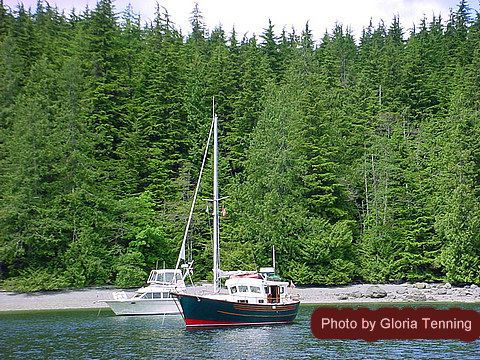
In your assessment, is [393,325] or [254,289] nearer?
[393,325]

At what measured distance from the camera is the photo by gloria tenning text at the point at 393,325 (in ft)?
81.3

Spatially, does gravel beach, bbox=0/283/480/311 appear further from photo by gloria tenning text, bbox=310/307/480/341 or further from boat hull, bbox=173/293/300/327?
photo by gloria tenning text, bbox=310/307/480/341

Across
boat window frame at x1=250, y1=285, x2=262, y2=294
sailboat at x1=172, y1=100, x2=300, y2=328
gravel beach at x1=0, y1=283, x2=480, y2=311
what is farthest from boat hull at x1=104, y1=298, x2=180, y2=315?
boat window frame at x1=250, y1=285, x2=262, y2=294

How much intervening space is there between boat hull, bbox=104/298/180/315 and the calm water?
5.91m

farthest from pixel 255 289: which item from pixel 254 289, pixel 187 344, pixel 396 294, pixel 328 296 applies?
pixel 396 294

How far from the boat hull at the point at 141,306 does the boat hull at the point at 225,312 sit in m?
9.77

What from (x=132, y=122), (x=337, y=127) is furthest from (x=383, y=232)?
(x=132, y=122)

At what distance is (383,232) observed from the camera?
59.1 m

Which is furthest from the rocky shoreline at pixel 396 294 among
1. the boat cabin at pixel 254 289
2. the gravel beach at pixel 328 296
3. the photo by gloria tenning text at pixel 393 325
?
the photo by gloria tenning text at pixel 393 325

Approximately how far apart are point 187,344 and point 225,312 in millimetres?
5746

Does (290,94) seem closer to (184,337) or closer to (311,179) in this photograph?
(311,179)

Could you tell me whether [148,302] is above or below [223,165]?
below

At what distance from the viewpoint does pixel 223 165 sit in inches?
2569

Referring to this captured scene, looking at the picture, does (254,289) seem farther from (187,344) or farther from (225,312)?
(187,344)
